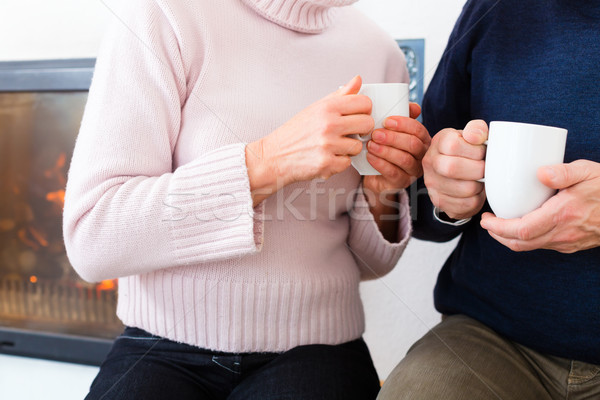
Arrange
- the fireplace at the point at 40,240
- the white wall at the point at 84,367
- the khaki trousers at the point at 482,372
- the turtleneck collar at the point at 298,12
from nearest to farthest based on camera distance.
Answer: the khaki trousers at the point at 482,372 < the turtleneck collar at the point at 298,12 < the white wall at the point at 84,367 < the fireplace at the point at 40,240

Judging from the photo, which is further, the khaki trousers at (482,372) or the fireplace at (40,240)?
the fireplace at (40,240)

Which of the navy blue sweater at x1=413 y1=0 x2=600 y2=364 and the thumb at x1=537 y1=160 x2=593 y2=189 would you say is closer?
the thumb at x1=537 y1=160 x2=593 y2=189

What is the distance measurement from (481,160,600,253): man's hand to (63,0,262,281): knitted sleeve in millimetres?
341

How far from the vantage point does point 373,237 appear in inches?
35.3

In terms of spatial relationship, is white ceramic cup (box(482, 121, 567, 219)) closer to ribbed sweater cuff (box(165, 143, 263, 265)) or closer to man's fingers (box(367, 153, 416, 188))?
man's fingers (box(367, 153, 416, 188))

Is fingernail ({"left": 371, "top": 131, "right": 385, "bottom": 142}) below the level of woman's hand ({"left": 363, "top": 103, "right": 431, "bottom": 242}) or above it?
above

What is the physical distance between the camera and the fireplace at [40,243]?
1454 millimetres

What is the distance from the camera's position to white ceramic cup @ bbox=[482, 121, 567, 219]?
1.84 feet

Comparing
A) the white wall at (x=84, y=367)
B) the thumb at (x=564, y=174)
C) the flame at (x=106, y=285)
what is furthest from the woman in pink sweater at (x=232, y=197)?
the flame at (x=106, y=285)

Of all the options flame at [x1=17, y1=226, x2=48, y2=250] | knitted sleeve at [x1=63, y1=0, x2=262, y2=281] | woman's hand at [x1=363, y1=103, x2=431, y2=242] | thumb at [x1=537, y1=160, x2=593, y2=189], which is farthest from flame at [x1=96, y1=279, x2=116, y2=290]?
thumb at [x1=537, y1=160, x2=593, y2=189]

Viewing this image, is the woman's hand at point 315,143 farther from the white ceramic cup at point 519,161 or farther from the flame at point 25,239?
the flame at point 25,239

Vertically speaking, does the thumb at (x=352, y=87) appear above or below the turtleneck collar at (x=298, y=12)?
below

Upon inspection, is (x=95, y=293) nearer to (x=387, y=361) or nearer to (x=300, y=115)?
(x=387, y=361)

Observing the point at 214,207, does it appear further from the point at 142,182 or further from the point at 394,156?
the point at 394,156
